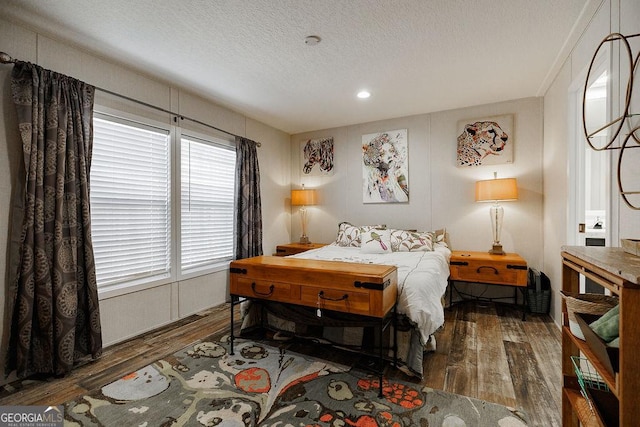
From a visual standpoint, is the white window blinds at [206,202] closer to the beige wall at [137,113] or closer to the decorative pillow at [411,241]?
the beige wall at [137,113]

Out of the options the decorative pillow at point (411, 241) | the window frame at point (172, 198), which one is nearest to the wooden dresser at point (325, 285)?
the window frame at point (172, 198)

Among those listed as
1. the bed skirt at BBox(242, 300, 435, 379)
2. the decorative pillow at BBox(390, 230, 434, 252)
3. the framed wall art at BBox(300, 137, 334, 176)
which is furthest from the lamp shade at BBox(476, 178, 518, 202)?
the framed wall art at BBox(300, 137, 334, 176)

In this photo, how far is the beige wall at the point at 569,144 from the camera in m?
1.62

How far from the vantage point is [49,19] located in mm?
2066

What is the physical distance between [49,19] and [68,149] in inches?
34.9

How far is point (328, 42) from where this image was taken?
2.39 m

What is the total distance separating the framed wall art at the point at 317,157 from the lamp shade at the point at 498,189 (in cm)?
220

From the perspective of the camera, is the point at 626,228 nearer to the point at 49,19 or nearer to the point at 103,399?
the point at 103,399

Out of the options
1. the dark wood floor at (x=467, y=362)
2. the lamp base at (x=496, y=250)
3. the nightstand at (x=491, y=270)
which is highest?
the lamp base at (x=496, y=250)

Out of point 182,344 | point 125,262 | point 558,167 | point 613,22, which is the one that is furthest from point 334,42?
point 182,344

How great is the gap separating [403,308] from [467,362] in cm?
72

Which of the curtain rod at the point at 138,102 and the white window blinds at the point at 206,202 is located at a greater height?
the curtain rod at the point at 138,102

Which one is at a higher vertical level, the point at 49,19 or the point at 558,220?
the point at 49,19

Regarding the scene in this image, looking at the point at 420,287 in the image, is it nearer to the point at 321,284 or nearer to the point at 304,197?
the point at 321,284
